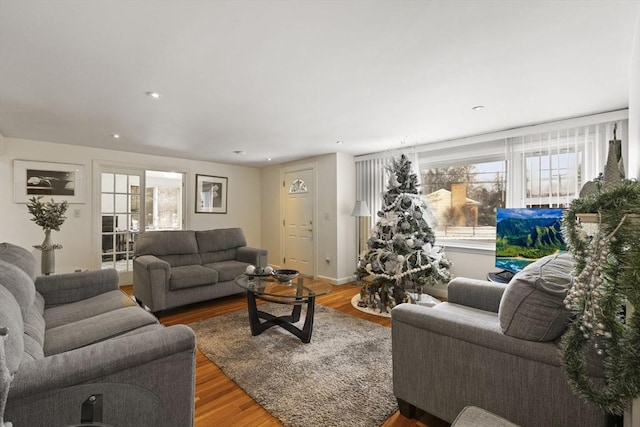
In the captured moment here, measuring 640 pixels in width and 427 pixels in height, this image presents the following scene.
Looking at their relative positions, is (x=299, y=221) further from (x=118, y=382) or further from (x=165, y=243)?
(x=118, y=382)

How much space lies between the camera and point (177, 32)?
1.60m

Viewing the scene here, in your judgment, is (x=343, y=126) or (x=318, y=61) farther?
(x=343, y=126)

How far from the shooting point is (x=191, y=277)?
11.4 feet

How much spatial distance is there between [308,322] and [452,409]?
4.66 ft

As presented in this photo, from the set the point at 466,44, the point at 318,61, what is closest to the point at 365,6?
the point at 318,61

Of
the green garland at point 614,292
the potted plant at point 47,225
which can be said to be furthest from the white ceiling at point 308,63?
the green garland at point 614,292

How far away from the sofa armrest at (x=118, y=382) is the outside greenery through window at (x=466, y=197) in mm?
3695

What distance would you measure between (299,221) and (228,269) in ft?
6.04

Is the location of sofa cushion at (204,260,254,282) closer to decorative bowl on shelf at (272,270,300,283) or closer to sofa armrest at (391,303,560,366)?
decorative bowl on shelf at (272,270,300,283)

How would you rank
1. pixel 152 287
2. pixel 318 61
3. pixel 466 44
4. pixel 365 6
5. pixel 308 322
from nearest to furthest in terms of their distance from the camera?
1. pixel 365 6
2. pixel 466 44
3. pixel 318 61
4. pixel 308 322
5. pixel 152 287

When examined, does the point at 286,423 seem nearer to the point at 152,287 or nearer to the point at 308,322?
the point at 308,322

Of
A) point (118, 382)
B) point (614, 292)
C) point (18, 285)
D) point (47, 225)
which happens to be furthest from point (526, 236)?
point (47, 225)

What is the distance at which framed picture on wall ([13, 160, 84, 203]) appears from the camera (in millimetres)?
3805

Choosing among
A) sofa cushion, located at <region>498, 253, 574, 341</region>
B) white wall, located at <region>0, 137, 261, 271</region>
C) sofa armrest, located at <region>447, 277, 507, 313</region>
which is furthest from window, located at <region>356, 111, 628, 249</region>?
white wall, located at <region>0, 137, 261, 271</region>
